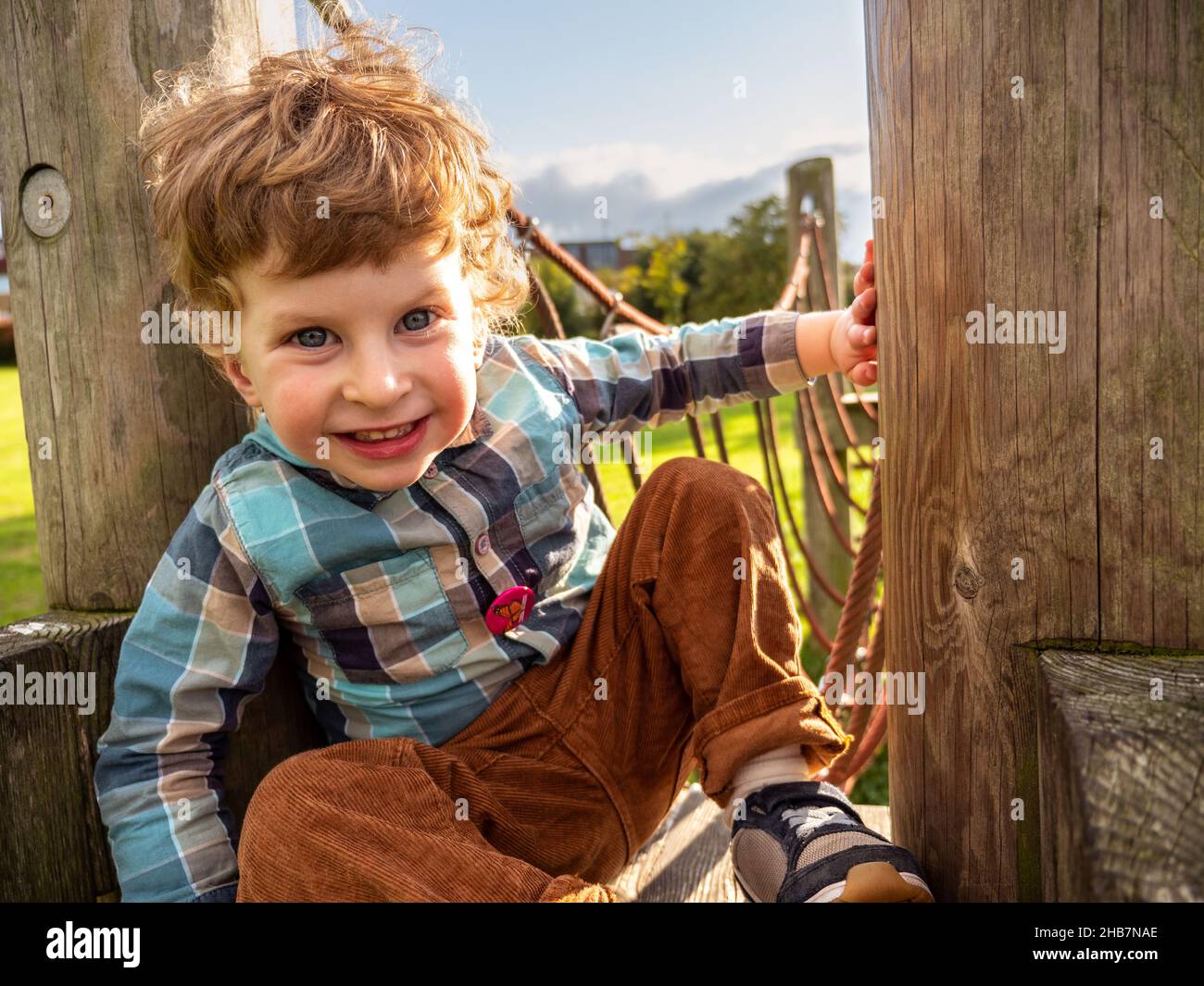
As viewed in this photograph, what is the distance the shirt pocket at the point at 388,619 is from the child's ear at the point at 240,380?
26 centimetres

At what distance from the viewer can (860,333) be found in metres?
1.53

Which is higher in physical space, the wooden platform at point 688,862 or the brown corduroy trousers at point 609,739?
the brown corduroy trousers at point 609,739

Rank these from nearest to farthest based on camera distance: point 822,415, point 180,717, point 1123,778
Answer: point 1123,778 → point 180,717 → point 822,415

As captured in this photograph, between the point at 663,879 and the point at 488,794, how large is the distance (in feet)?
1.80

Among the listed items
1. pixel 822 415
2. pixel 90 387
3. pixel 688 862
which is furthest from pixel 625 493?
pixel 90 387

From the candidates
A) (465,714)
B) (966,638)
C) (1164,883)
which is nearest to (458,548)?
(465,714)

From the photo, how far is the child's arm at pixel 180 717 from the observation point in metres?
1.35

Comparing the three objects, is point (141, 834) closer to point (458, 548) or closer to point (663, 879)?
point (458, 548)

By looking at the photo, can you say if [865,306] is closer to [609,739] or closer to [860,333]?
[860,333]

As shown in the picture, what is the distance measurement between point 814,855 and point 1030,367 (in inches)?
24.4

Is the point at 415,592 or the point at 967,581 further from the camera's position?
the point at 415,592

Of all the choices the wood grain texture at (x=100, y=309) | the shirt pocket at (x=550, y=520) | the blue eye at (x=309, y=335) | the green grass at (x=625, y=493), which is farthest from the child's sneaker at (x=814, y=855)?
the green grass at (x=625, y=493)

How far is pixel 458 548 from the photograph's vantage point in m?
1.47

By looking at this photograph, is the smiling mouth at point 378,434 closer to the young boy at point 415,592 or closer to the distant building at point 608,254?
the young boy at point 415,592
